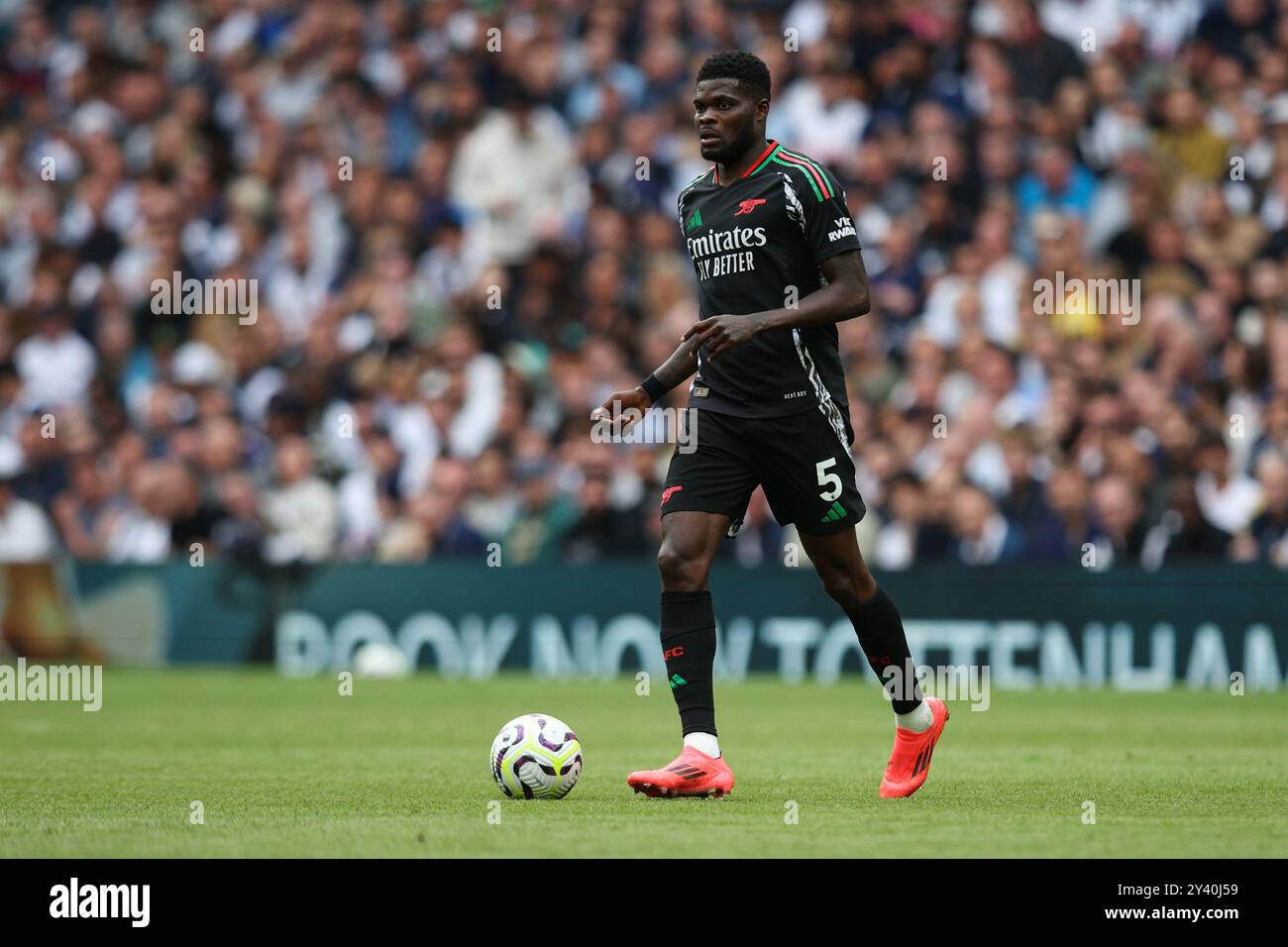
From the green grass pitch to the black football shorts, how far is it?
45.0 inches

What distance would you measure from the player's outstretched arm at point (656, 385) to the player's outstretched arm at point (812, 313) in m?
0.22

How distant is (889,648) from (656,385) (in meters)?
1.41

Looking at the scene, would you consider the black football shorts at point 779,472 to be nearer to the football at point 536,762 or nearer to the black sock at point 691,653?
the black sock at point 691,653

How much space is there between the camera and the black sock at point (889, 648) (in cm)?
830

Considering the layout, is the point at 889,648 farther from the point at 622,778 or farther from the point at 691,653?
the point at 622,778

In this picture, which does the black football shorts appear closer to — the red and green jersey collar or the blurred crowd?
the red and green jersey collar

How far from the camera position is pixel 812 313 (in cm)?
791

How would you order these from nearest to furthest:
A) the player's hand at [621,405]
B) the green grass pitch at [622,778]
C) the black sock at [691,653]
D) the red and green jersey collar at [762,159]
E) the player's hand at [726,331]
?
the green grass pitch at [622,778]
the player's hand at [726,331]
the player's hand at [621,405]
the black sock at [691,653]
the red and green jersey collar at [762,159]

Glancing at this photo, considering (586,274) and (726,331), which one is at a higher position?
(586,274)

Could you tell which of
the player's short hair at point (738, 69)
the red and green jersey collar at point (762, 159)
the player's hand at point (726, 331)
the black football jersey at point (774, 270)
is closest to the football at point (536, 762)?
the black football jersey at point (774, 270)

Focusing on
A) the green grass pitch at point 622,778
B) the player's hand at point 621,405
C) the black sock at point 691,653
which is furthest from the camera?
the black sock at point 691,653

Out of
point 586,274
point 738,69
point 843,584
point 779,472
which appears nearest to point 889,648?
point 843,584

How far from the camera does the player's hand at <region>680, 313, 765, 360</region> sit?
7.77m

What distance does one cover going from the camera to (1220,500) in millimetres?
15648
